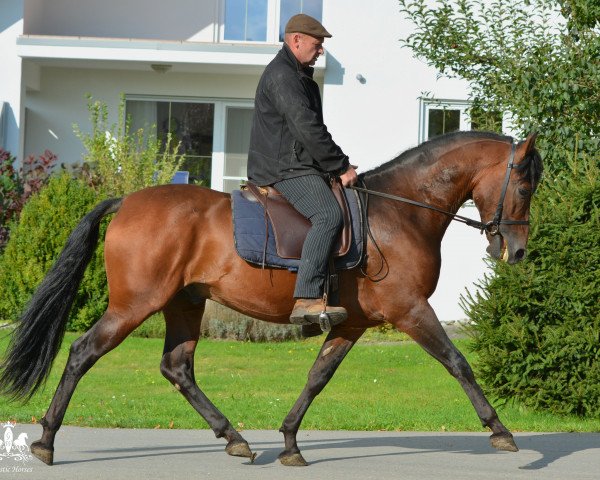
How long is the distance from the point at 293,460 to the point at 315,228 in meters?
1.61

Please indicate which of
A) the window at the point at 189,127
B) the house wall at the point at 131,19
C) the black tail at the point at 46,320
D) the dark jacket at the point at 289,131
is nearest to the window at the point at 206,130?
the window at the point at 189,127

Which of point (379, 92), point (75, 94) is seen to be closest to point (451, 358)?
point (379, 92)

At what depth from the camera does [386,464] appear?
23.2 ft

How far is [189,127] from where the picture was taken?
18.3 m

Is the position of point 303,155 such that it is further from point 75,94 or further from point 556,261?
point 75,94

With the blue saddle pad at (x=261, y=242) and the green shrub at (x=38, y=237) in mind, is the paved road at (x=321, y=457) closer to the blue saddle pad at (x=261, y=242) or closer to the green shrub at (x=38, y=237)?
the blue saddle pad at (x=261, y=242)

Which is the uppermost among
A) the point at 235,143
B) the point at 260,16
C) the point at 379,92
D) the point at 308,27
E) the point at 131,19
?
the point at 260,16

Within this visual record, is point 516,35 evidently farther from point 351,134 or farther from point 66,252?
point 351,134

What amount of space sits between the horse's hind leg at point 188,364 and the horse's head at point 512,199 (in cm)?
210

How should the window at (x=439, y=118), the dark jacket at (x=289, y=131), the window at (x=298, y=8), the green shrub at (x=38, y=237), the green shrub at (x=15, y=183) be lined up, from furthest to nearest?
the window at (x=298, y=8)
the window at (x=439, y=118)
the green shrub at (x=15, y=183)
the green shrub at (x=38, y=237)
the dark jacket at (x=289, y=131)

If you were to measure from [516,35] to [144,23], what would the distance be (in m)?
9.66

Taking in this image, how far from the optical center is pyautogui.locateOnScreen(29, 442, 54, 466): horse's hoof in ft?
21.8

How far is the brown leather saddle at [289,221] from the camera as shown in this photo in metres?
6.74

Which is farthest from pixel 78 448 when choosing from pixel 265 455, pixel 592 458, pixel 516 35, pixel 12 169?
pixel 12 169
